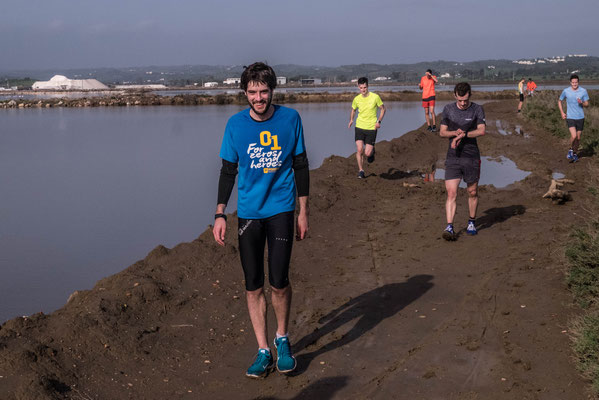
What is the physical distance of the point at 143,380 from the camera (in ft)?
→ 15.7

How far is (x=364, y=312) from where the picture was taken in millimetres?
6023

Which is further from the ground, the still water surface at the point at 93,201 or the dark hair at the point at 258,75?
the dark hair at the point at 258,75

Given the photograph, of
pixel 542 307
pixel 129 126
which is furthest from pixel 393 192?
pixel 129 126

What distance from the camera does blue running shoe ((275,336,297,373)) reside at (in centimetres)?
470

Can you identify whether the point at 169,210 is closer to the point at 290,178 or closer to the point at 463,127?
the point at 463,127

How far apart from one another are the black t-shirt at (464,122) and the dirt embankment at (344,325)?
1117 millimetres

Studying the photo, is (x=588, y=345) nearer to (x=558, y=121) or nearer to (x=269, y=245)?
(x=269, y=245)

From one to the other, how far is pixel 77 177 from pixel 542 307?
1282cm

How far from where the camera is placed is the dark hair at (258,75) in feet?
14.5

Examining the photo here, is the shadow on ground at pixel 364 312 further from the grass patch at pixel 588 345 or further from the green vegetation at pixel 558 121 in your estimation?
the green vegetation at pixel 558 121

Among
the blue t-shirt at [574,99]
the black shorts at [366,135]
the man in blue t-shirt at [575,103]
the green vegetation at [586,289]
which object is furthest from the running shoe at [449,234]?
the blue t-shirt at [574,99]

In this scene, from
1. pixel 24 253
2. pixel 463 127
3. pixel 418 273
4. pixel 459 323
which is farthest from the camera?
pixel 24 253

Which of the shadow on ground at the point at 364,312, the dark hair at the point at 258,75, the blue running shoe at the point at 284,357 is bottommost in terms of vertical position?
the shadow on ground at the point at 364,312

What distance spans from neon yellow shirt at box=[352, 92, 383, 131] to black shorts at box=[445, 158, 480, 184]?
13.1 feet
